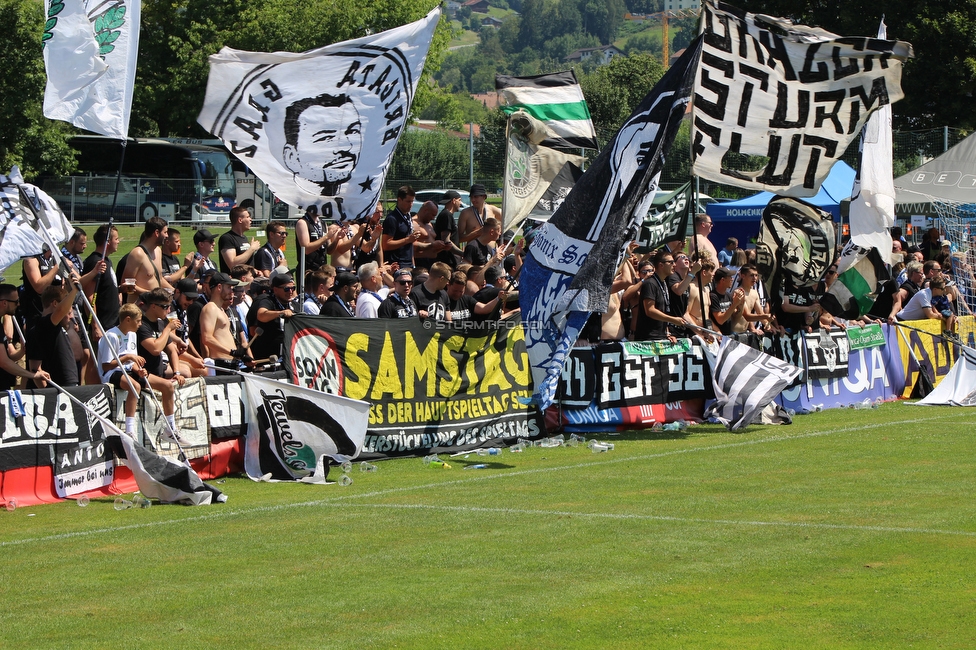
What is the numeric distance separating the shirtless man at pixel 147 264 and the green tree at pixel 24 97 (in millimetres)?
36052

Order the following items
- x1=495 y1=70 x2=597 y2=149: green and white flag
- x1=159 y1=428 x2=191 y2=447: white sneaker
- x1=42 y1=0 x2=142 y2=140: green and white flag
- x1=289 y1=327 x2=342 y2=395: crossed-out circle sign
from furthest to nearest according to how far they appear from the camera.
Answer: x1=495 y1=70 x2=597 y2=149: green and white flag, x1=289 y1=327 x2=342 y2=395: crossed-out circle sign, x1=159 y1=428 x2=191 y2=447: white sneaker, x1=42 y1=0 x2=142 y2=140: green and white flag

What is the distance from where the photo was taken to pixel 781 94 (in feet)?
53.1

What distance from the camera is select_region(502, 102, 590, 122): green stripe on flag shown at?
19.4 m

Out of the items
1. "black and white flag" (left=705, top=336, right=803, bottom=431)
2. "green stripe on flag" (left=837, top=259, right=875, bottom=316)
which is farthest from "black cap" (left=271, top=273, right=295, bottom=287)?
"green stripe on flag" (left=837, top=259, right=875, bottom=316)

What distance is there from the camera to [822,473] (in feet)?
40.1

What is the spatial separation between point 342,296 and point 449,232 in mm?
3877

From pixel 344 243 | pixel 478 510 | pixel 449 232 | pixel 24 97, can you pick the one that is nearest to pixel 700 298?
pixel 449 232

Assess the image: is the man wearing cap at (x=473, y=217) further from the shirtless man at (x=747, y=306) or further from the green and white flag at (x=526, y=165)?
the shirtless man at (x=747, y=306)

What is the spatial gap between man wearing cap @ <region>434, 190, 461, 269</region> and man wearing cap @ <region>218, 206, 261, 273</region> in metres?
3.19

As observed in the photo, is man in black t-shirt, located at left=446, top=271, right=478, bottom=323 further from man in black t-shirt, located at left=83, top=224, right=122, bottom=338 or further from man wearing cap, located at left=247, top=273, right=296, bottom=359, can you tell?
man in black t-shirt, located at left=83, top=224, right=122, bottom=338

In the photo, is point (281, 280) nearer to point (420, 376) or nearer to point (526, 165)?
point (420, 376)

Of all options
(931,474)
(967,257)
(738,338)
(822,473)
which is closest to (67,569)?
(822,473)

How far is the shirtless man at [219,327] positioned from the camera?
13320 millimetres

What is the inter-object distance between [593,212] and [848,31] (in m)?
35.1
